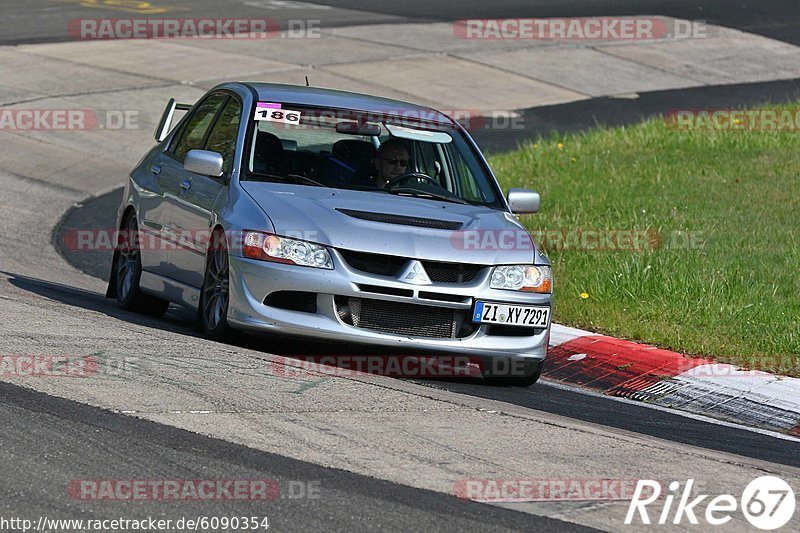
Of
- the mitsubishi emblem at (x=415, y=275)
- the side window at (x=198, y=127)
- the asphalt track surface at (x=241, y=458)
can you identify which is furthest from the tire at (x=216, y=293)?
the side window at (x=198, y=127)

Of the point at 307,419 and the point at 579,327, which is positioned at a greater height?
the point at 307,419

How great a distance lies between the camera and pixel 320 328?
7.84 metres

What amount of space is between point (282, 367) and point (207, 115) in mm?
2891

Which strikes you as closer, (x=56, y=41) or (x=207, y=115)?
(x=207, y=115)

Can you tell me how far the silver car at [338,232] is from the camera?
311 inches

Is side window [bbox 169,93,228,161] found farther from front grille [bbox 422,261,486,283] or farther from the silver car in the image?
front grille [bbox 422,261,486,283]

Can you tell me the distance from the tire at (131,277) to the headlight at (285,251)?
6.93 feet

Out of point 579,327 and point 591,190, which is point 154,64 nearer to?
point 591,190

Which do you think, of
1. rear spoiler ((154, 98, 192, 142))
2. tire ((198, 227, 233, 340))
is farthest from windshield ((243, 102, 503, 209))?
rear spoiler ((154, 98, 192, 142))

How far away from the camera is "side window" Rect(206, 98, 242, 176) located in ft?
29.4

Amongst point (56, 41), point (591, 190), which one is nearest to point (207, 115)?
point (591, 190)

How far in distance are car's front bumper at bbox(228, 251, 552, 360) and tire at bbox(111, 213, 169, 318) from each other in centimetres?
205

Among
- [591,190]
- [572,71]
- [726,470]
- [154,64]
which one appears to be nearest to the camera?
[726,470]

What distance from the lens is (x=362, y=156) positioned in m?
9.07
